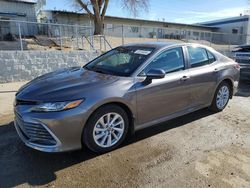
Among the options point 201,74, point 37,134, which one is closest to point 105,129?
point 37,134

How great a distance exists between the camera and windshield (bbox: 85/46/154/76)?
3.65 meters

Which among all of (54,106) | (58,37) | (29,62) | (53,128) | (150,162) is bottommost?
(150,162)

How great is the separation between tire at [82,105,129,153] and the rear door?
1.53 metres

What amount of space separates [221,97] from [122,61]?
2.40 m

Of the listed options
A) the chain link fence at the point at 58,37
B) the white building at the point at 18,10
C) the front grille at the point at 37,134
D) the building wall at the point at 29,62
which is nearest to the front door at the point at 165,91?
the front grille at the point at 37,134

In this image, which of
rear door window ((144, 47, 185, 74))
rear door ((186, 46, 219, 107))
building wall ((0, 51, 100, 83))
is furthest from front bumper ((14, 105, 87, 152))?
A: building wall ((0, 51, 100, 83))

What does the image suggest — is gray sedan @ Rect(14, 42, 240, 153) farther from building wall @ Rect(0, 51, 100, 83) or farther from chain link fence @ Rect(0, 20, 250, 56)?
chain link fence @ Rect(0, 20, 250, 56)

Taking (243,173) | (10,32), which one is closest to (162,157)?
(243,173)

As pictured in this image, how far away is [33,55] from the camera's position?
832cm

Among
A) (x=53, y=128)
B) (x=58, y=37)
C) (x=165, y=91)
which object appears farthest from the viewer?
(x=58, y=37)

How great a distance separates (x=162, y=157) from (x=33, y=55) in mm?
6768

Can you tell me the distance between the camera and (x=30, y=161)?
3.07 metres

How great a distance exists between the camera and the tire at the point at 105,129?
3.06 meters

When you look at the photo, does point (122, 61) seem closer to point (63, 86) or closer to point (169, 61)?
point (169, 61)
